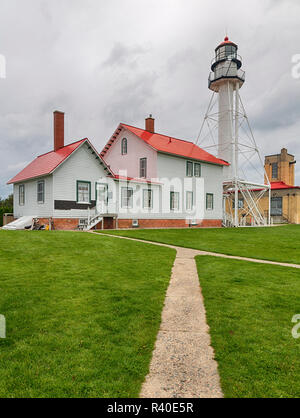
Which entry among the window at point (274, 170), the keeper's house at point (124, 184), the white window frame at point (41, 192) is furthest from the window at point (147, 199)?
the window at point (274, 170)

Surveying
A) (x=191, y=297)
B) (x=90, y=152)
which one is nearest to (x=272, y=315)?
(x=191, y=297)

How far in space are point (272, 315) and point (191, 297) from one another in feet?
5.84

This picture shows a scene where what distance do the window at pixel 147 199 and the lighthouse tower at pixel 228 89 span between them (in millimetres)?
11790

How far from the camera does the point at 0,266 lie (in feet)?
27.1

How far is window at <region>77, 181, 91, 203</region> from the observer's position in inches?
877

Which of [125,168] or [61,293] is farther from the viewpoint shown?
[125,168]

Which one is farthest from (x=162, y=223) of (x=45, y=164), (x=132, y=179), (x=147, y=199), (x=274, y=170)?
(x=274, y=170)

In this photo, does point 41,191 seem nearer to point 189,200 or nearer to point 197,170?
point 189,200

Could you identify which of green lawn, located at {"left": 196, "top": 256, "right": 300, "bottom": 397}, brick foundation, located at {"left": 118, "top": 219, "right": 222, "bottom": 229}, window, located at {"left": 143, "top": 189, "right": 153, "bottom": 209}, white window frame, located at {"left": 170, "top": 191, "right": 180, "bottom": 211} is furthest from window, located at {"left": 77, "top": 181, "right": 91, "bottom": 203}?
green lawn, located at {"left": 196, "top": 256, "right": 300, "bottom": 397}

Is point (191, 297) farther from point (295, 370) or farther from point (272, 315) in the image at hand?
point (295, 370)

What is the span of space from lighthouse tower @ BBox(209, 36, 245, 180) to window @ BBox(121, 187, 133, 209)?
46.5ft

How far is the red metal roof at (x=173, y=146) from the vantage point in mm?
28703

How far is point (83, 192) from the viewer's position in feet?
74.0
